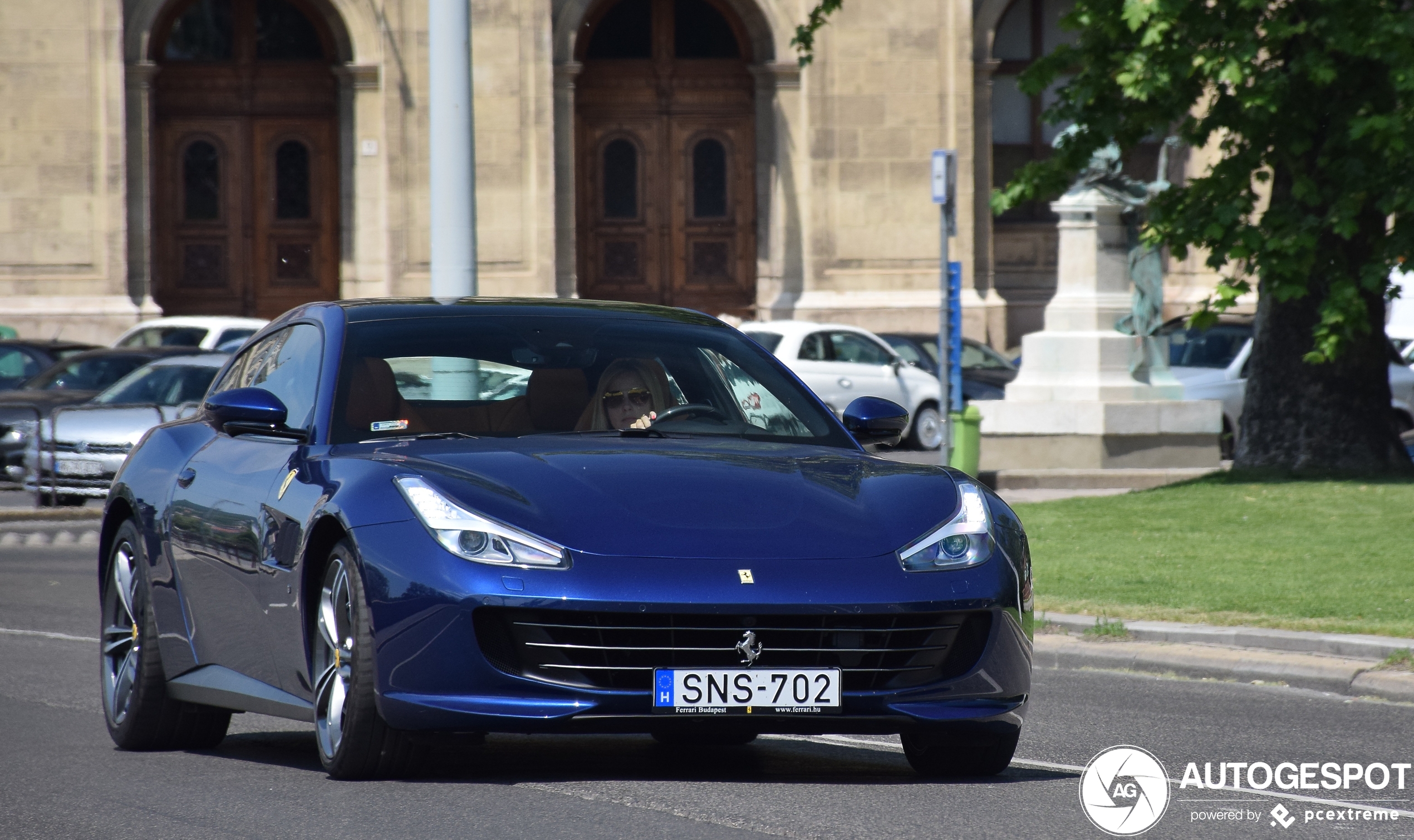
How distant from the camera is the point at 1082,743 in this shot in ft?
25.5

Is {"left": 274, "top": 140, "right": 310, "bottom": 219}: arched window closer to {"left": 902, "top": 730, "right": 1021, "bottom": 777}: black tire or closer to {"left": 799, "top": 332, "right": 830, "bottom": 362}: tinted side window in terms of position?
{"left": 799, "top": 332, "right": 830, "bottom": 362}: tinted side window

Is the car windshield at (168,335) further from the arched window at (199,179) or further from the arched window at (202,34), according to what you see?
the arched window at (202,34)

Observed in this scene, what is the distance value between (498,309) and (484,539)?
1.48m

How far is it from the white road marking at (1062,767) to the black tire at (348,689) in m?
2.03

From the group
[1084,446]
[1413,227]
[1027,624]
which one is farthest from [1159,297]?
[1027,624]

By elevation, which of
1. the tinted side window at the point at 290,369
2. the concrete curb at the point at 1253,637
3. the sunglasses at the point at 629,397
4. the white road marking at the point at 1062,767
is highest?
the tinted side window at the point at 290,369

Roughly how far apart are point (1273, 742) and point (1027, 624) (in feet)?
7.14

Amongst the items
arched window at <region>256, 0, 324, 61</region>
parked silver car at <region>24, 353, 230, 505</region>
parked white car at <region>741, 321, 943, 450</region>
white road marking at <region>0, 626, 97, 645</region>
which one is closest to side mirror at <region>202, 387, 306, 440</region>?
white road marking at <region>0, 626, 97, 645</region>

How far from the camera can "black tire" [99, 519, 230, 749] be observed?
7.25 m

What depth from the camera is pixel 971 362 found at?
101 ft

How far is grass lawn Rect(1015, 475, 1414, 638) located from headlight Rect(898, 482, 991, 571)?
497cm

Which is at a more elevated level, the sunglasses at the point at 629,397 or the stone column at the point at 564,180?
the stone column at the point at 564,180

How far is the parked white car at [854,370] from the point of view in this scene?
27.8 meters


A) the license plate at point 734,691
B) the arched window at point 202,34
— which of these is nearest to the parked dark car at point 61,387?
the arched window at point 202,34
